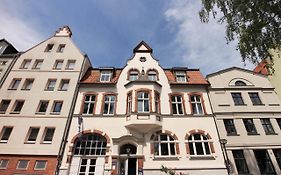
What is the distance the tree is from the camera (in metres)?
11.3

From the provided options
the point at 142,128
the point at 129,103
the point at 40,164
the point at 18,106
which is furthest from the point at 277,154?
the point at 18,106

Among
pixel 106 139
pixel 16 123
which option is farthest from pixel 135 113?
pixel 16 123

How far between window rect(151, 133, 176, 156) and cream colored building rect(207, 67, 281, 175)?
4.95 metres

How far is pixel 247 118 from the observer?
19812 mm

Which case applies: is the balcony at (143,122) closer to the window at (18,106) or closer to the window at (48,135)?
the window at (48,135)

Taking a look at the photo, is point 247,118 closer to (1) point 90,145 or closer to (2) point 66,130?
(1) point 90,145

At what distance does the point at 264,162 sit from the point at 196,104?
26.2ft

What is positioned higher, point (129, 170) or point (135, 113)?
point (135, 113)

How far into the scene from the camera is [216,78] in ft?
74.1

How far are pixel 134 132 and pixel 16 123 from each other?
38.5ft


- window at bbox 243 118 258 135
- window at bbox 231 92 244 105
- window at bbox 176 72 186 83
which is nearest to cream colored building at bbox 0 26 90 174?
window at bbox 176 72 186 83

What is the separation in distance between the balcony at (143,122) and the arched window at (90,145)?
290cm

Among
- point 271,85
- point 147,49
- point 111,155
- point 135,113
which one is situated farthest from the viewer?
point 147,49

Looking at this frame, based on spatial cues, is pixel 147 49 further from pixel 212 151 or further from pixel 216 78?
pixel 212 151
